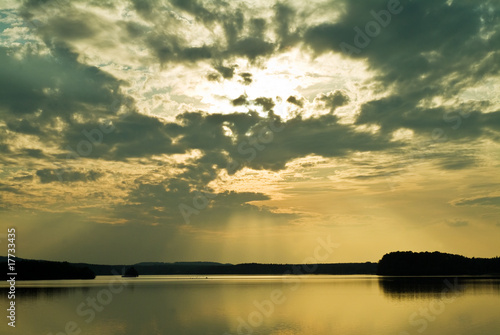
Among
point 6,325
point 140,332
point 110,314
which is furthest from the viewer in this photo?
point 110,314

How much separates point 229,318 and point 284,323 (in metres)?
6.77

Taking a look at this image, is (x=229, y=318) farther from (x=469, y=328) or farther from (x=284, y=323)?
(x=469, y=328)

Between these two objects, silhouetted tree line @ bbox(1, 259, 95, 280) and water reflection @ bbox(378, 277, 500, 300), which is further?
silhouetted tree line @ bbox(1, 259, 95, 280)

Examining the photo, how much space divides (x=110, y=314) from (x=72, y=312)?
5.14 m

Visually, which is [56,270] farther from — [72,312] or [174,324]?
[174,324]

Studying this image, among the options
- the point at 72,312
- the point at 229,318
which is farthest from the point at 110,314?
the point at 229,318

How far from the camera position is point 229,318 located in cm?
4719

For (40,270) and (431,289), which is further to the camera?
(40,270)

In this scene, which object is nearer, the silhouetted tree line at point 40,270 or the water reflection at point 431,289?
the water reflection at point 431,289

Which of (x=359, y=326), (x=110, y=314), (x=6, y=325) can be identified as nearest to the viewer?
(x=359, y=326)

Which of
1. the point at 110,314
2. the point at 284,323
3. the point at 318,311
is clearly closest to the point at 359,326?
the point at 284,323

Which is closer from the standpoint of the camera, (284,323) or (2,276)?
(284,323)

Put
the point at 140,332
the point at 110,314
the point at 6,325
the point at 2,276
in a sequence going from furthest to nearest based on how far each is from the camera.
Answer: the point at 2,276
the point at 110,314
the point at 6,325
the point at 140,332

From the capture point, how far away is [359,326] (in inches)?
1622
